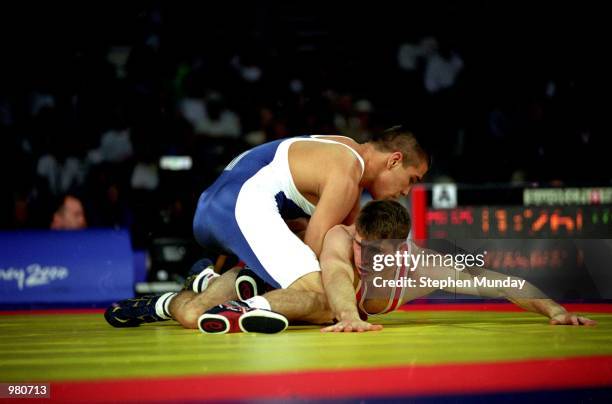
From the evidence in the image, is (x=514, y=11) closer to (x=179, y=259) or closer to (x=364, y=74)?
(x=364, y=74)

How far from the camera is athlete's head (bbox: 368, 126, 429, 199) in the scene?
4.54 m

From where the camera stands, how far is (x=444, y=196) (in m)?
7.57

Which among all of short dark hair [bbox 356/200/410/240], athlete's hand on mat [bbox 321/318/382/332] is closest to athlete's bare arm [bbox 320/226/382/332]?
athlete's hand on mat [bbox 321/318/382/332]

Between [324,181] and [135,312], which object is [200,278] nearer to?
[135,312]

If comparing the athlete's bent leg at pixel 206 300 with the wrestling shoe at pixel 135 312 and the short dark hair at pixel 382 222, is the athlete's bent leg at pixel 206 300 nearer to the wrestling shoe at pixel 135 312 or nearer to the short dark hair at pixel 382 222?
the wrestling shoe at pixel 135 312

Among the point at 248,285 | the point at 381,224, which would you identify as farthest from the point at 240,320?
the point at 381,224

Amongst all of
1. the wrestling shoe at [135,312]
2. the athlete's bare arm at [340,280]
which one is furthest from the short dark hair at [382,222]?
the wrestling shoe at [135,312]

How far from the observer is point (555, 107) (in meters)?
9.55

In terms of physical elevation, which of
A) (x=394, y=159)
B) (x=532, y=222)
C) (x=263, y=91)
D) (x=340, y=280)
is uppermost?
(x=263, y=91)

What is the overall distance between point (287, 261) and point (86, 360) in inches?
50.7

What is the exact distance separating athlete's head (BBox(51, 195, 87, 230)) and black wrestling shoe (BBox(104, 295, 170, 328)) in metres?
3.90

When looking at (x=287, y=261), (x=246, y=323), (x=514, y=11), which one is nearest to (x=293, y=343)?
(x=246, y=323)

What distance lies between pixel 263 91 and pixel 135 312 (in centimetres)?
565

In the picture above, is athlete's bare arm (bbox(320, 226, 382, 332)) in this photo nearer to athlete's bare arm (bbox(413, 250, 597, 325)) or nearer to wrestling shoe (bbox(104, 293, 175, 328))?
athlete's bare arm (bbox(413, 250, 597, 325))
